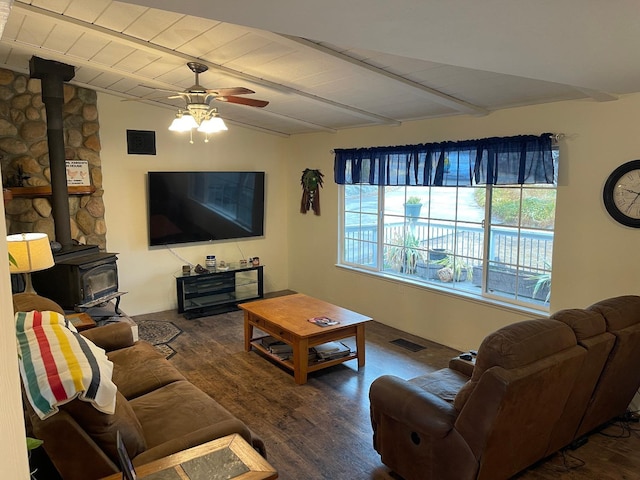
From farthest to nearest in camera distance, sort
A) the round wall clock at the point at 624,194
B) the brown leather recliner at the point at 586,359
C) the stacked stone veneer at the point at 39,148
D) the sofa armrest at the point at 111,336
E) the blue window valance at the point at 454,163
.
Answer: the stacked stone veneer at the point at 39,148, the blue window valance at the point at 454,163, the sofa armrest at the point at 111,336, the round wall clock at the point at 624,194, the brown leather recliner at the point at 586,359

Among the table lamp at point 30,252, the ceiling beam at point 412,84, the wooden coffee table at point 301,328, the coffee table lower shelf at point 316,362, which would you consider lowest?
the coffee table lower shelf at point 316,362

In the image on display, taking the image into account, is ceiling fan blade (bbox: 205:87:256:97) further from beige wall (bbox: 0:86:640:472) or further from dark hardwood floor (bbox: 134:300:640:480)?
dark hardwood floor (bbox: 134:300:640:480)

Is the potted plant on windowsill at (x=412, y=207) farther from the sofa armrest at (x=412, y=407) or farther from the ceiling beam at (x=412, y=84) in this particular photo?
the sofa armrest at (x=412, y=407)

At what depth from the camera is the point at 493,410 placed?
2.11m

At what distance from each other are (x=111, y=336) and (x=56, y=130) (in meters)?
2.32

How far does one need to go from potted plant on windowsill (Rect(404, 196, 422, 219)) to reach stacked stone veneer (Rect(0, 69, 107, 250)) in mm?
3543

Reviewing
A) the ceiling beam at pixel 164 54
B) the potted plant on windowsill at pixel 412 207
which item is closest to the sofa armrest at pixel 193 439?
the ceiling beam at pixel 164 54

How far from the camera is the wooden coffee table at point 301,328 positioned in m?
3.88

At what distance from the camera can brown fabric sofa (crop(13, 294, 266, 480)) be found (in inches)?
70.1

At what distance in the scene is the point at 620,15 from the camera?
6.04 feet

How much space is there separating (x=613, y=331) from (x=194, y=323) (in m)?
4.32

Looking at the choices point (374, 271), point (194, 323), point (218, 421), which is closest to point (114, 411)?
point (218, 421)

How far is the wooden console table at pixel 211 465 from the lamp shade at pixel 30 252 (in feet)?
7.23

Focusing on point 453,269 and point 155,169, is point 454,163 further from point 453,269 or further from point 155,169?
point 155,169
